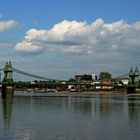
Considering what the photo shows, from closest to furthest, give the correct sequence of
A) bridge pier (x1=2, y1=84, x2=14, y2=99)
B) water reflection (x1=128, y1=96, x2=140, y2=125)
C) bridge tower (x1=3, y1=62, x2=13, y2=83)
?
water reflection (x1=128, y1=96, x2=140, y2=125)
bridge pier (x1=2, y1=84, x2=14, y2=99)
bridge tower (x1=3, y1=62, x2=13, y2=83)

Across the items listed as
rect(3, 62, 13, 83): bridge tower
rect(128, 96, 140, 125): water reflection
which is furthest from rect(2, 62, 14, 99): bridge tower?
rect(128, 96, 140, 125): water reflection

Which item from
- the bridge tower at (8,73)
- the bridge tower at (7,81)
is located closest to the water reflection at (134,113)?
the bridge tower at (7,81)

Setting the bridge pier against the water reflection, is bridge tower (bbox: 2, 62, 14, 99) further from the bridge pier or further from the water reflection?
the water reflection

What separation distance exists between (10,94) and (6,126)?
128 metres

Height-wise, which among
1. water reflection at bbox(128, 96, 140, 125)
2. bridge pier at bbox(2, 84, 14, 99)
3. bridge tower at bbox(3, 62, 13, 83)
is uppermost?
bridge tower at bbox(3, 62, 13, 83)

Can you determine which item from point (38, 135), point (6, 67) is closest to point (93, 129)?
point (38, 135)

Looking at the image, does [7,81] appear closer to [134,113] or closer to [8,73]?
[8,73]

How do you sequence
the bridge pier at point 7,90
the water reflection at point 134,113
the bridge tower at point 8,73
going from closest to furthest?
1. the water reflection at point 134,113
2. the bridge pier at point 7,90
3. the bridge tower at point 8,73

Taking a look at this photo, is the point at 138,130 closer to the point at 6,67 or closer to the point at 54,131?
the point at 54,131

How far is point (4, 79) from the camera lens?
176625mm

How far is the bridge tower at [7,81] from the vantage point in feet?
548

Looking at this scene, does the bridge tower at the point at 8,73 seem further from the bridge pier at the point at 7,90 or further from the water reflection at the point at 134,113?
the water reflection at the point at 134,113

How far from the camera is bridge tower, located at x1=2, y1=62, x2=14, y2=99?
167m

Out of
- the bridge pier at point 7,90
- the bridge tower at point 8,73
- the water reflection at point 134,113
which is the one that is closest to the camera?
the water reflection at point 134,113
